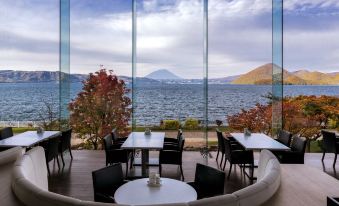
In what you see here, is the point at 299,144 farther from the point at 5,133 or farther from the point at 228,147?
the point at 5,133

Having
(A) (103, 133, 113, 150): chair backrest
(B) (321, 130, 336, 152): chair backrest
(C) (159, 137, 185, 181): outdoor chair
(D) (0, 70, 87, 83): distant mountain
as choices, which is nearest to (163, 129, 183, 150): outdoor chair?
(C) (159, 137, 185, 181): outdoor chair

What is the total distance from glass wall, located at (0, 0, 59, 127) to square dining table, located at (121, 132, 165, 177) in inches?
128

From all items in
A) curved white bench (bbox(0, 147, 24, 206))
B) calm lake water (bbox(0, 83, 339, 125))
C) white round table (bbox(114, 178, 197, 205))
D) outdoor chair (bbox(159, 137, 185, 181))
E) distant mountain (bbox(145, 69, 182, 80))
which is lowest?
outdoor chair (bbox(159, 137, 185, 181))

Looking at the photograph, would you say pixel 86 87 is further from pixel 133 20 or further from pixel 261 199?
pixel 261 199

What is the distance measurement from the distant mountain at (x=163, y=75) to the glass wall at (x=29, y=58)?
10.5 feet

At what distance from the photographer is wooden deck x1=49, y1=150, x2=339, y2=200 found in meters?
4.74

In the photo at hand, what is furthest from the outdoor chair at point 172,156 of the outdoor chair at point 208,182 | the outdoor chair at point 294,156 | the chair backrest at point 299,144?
the chair backrest at point 299,144

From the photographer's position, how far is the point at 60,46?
704 centimetres

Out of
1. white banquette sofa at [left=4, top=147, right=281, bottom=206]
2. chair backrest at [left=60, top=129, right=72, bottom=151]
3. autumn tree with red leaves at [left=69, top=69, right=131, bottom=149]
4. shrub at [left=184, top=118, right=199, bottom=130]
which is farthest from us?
shrub at [left=184, top=118, right=199, bottom=130]

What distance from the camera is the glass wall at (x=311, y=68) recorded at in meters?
7.80

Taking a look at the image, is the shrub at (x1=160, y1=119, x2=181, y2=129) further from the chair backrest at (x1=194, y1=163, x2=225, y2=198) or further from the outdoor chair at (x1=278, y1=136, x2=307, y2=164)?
the chair backrest at (x1=194, y1=163, x2=225, y2=198)

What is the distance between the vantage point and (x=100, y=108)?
795cm

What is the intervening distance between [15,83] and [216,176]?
8.57 metres

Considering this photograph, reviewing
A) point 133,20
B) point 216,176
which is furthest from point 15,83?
point 216,176
